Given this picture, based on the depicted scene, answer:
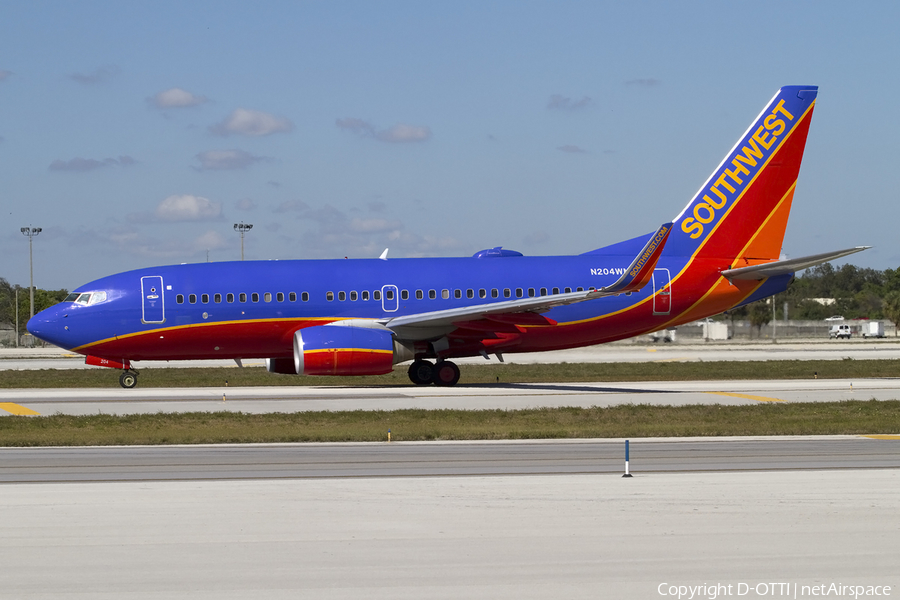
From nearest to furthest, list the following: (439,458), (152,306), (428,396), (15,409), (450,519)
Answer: (450,519) < (439,458) < (15,409) < (428,396) < (152,306)

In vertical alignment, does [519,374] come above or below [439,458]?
above

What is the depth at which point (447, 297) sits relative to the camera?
3347 cm

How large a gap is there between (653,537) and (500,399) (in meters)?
17.5

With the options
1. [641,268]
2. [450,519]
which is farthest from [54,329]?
[450,519]

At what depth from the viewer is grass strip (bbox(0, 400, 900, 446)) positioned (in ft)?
63.8

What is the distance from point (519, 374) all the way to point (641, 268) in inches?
499

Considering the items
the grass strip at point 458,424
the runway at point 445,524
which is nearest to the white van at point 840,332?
the grass strip at point 458,424

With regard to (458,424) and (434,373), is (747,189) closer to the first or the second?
(434,373)

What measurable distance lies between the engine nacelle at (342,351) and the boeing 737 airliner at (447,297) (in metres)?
0.04

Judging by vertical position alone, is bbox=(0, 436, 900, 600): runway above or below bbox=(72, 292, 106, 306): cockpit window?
below

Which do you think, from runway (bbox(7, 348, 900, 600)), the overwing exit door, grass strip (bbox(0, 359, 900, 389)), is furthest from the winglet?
the overwing exit door

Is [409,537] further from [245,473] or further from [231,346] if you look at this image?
[231,346]

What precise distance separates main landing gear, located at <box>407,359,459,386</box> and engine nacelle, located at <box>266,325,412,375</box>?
8.12 ft

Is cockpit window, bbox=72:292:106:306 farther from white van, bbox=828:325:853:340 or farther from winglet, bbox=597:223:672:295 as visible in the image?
white van, bbox=828:325:853:340
